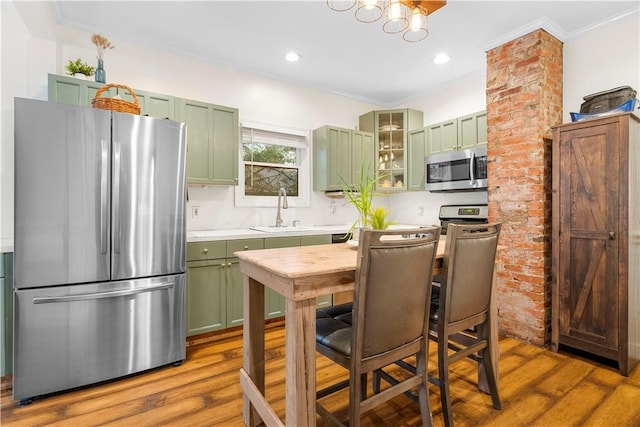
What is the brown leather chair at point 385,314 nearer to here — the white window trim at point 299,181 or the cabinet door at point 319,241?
the cabinet door at point 319,241

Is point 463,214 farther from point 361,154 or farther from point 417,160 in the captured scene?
point 361,154

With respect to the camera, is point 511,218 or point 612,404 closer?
point 612,404

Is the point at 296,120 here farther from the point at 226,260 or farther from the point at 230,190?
the point at 226,260

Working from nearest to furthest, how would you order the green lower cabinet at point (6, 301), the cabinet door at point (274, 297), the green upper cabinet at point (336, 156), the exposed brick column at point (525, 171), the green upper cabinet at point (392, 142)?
the green lower cabinet at point (6, 301), the exposed brick column at point (525, 171), the cabinet door at point (274, 297), the green upper cabinet at point (336, 156), the green upper cabinet at point (392, 142)

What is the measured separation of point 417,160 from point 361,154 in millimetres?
734

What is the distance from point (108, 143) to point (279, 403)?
2.00m

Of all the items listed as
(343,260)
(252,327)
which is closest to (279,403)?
(252,327)

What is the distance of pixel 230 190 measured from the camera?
11.6 ft

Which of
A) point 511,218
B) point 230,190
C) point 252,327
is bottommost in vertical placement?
point 252,327

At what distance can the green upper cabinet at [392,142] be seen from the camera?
4.30m

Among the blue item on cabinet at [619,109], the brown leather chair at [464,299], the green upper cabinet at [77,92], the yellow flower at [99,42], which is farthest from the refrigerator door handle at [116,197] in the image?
the blue item on cabinet at [619,109]

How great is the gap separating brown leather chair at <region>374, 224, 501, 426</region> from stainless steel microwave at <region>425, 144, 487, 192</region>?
5.59ft

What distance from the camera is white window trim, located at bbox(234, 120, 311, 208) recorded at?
361 cm

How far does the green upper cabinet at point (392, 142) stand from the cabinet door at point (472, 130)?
30.3 inches
